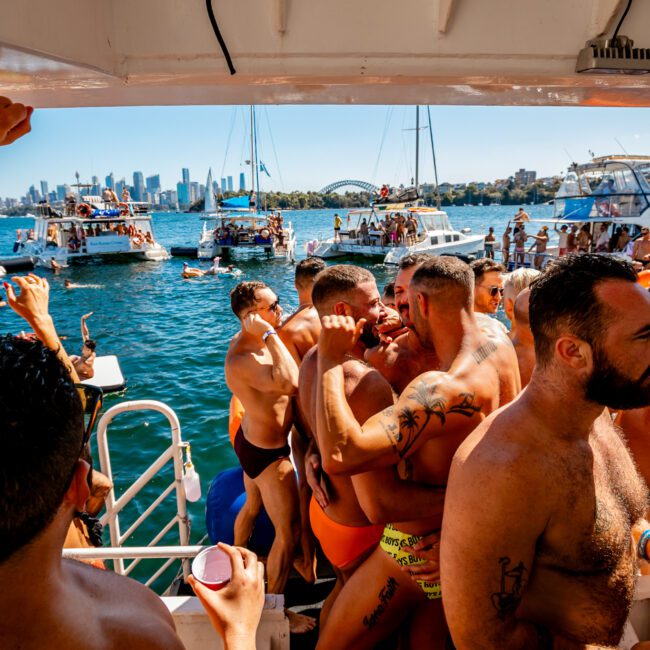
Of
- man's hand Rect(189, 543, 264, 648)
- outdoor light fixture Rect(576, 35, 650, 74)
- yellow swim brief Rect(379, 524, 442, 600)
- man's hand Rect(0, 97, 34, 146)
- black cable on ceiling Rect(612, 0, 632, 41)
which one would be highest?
black cable on ceiling Rect(612, 0, 632, 41)

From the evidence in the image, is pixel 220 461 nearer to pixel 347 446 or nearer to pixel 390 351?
pixel 390 351

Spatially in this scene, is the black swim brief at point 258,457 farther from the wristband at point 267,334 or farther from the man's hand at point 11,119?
the man's hand at point 11,119

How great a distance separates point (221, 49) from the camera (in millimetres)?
1906

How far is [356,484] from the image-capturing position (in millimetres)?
2250

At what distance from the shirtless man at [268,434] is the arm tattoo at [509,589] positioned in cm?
199

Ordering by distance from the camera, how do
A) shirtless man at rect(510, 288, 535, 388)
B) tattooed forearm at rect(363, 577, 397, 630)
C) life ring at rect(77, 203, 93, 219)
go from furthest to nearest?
life ring at rect(77, 203, 93, 219) < shirtless man at rect(510, 288, 535, 388) < tattooed forearm at rect(363, 577, 397, 630)

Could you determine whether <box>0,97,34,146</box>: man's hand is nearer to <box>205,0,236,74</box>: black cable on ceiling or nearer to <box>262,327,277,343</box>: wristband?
<box>205,0,236,74</box>: black cable on ceiling

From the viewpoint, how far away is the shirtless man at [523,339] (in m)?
3.57

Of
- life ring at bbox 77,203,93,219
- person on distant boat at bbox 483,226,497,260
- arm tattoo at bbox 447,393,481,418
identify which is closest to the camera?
arm tattoo at bbox 447,393,481,418

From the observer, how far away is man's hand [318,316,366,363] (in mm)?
2168

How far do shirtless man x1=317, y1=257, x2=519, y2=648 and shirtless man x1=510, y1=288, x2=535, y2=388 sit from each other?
1.15 m

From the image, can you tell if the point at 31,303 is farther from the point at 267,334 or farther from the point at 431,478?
the point at 431,478

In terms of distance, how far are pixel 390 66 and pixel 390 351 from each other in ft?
5.26

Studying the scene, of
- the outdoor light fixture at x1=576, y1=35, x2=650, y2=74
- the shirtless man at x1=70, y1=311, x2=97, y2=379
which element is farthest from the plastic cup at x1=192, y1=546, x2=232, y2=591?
the shirtless man at x1=70, y1=311, x2=97, y2=379
